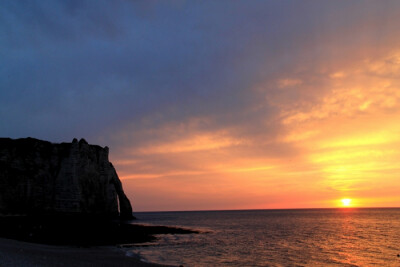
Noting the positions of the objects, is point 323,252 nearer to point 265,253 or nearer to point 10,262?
point 265,253

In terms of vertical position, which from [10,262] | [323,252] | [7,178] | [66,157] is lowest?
[323,252]

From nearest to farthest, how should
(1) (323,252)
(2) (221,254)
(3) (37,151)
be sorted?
(2) (221,254)
(1) (323,252)
(3) (37,151)

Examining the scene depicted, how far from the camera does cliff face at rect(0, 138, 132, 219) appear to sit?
68.8 metres

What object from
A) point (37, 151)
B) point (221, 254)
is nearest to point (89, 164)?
point (37, 151)

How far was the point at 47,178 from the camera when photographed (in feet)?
242

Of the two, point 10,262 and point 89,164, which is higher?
point 89,164

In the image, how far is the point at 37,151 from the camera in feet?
242

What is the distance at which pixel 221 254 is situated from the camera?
113 feet

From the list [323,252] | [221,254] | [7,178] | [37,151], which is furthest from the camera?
[37,151]

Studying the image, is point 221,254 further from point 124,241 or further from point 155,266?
point 124,241

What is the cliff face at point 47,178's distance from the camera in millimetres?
68750

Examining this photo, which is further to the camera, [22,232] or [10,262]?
[22,232]

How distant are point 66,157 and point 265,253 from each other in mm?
56616

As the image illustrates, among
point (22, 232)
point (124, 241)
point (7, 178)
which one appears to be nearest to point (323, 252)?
point (124, 241)
